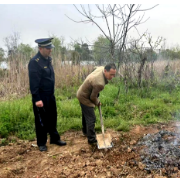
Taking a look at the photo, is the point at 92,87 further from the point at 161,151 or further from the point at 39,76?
the point at 161,151

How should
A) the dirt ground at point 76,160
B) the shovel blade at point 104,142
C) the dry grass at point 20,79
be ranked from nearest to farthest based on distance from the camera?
the dirt ground at point 76,160 < the shovel blade at point 104,142 < the dry grass at point 20,79

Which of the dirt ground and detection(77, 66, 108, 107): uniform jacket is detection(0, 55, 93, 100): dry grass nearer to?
the dirt ground

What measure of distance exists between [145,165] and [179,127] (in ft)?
6.48

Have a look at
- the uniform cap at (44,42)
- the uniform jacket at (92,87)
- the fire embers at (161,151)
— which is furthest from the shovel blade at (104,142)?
the uniform cap at (44,42)

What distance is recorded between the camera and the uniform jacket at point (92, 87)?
3270 millimetres

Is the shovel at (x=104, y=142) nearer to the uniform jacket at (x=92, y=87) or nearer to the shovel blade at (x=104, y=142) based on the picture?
the shovel blade at (x=104, y=142)

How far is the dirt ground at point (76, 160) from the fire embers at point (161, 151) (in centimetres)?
12

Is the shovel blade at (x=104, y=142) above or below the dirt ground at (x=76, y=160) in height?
above

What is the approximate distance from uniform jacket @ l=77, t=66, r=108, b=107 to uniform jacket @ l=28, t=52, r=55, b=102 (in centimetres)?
65

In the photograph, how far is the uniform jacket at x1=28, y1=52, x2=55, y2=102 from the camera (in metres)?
3.25

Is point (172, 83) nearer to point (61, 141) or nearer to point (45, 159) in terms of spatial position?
point (61, 141)

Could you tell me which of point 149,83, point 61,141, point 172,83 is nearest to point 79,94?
point 61,141

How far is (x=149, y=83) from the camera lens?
294 inches

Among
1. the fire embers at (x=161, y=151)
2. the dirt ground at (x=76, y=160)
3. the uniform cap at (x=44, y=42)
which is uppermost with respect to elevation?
Answer: the uniform cap at (x=44, y=42)
